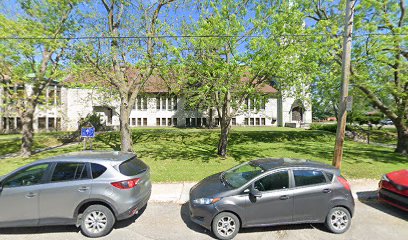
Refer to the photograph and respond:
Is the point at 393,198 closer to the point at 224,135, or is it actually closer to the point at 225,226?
the point at 225,226

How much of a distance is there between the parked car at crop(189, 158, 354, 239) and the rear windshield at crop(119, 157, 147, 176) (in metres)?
1.43

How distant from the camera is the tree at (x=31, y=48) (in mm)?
11398

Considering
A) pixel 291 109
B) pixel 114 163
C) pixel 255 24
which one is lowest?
pixel 114 163

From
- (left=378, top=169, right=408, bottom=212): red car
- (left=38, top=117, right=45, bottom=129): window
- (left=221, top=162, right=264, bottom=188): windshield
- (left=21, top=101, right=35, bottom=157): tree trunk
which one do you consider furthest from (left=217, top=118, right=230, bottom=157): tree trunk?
(left=38, top=117, right=45, bottom=129): window

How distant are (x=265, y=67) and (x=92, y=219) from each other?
26.1 ft

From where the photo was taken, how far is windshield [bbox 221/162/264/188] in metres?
4.87

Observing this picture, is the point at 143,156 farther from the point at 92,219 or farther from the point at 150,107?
the point at 150,107

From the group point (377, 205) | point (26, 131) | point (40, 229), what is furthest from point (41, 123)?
point (377, 205)

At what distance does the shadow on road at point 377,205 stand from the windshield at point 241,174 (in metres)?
3.81

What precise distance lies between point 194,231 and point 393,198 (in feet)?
16.9

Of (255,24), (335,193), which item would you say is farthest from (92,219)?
(255,24)

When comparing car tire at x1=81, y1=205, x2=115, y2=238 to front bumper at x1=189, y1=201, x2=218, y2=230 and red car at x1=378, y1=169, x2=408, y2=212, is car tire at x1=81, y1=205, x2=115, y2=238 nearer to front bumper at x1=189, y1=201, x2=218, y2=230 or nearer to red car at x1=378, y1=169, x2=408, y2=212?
front bumper at x1=189, y1=201, x2=218, y2=230

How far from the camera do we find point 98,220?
464cm

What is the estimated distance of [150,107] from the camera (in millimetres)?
36438
